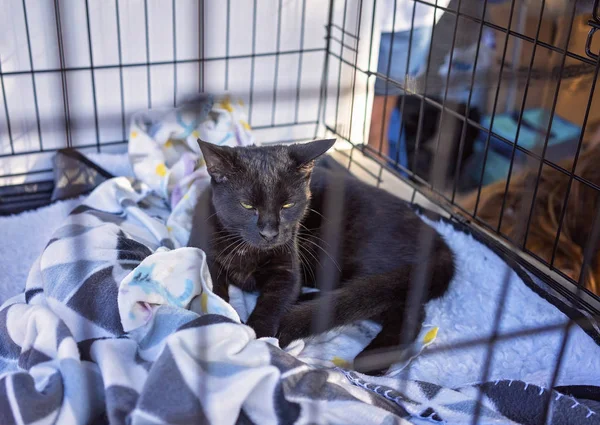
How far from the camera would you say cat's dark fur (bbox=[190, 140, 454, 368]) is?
1.32m

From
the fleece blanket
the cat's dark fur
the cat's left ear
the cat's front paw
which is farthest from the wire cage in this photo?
the cat's front paw

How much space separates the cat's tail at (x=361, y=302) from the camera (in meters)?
1.31

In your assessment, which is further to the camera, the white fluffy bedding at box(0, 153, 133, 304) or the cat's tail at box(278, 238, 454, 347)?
the white fluffy bedding at box(0, 153, 133, 304)

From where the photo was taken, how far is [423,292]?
1.47 meters

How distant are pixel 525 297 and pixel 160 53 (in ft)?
4.26

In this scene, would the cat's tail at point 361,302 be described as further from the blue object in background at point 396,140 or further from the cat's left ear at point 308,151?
the blue object in background at point 396,140

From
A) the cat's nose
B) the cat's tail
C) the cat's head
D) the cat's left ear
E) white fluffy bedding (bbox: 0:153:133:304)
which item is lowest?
white fluffy bedding (bbox: 0:153:133:304)

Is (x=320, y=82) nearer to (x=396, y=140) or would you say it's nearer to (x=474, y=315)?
(x=396, y=140)

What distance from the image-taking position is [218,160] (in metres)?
1.30

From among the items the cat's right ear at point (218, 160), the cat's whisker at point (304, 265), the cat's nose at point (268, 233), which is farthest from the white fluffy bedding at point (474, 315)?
the cat's right ear at point (218, 160)

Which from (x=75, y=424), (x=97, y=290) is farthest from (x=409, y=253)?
(x=75, y=424)

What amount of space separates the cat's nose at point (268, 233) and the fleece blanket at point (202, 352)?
13 centimetres

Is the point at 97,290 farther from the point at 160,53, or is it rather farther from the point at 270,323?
the point at 160,53

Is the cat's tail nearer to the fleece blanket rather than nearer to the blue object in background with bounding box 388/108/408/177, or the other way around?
the fleece blanket
